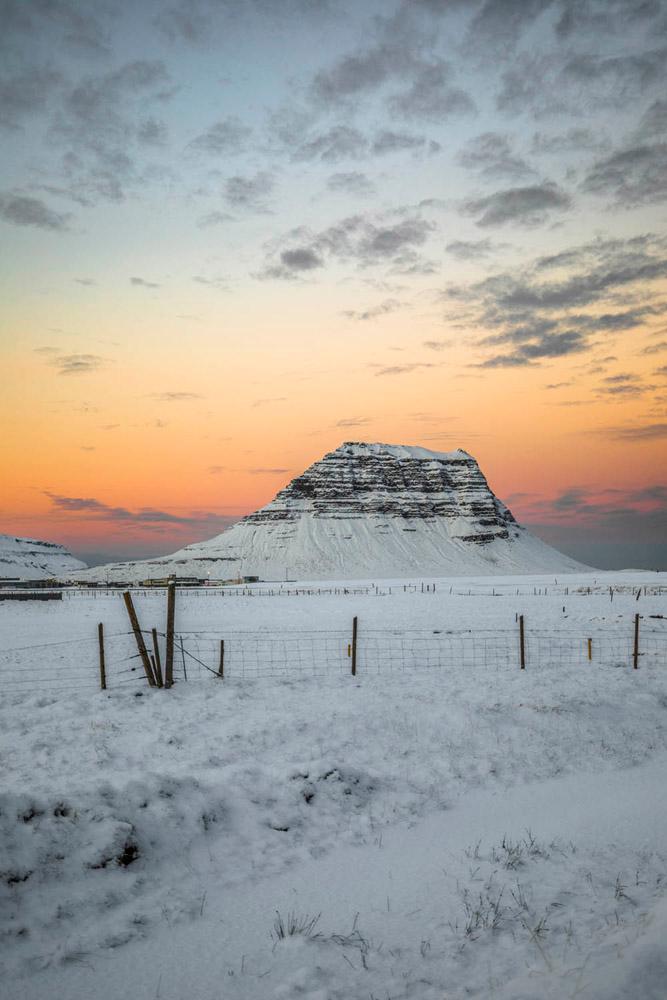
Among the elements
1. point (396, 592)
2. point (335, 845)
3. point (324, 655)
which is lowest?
point (396, 592)

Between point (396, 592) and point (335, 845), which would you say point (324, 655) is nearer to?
point (335, 845)

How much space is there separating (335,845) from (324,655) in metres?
13.0

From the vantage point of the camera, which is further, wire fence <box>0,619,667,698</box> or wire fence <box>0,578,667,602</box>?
wire fence <box>0,578,667,602</box>

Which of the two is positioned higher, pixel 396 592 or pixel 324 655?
pixel 324 655

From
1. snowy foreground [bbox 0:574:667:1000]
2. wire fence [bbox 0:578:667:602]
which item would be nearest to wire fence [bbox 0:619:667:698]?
snowy foreground [bbox 0:574:667:1000]

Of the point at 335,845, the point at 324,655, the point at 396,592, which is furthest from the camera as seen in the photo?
the point at 396,592

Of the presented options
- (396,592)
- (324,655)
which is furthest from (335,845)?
(396,592)

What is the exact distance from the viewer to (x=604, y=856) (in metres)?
7.17

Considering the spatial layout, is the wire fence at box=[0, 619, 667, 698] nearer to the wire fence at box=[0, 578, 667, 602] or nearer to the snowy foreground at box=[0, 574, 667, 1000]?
the snowy foreground at box=[0, 574, 667, 1000]

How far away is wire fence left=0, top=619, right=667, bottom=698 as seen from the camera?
53.2 ft

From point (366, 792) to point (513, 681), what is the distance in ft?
21.9

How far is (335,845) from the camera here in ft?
24.7

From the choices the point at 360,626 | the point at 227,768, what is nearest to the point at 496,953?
the point at 227,768

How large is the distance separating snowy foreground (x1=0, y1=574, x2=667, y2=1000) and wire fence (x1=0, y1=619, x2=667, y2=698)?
324cm
